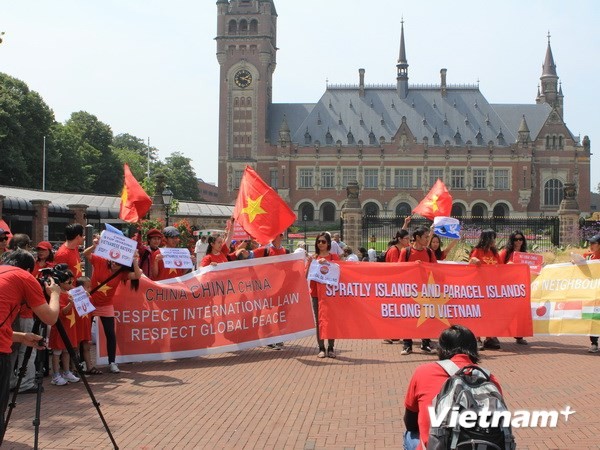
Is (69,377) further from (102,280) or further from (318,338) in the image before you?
(318,338)

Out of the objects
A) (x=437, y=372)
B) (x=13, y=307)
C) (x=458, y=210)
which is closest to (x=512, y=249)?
(x=437, y=372)

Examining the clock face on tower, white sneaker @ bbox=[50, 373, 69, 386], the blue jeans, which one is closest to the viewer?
the blue jeans

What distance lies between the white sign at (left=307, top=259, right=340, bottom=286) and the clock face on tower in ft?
229

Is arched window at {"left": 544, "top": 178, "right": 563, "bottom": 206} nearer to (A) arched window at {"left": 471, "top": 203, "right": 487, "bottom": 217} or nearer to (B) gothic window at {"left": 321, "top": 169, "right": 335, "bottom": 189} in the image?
(A) arched window at {"left": 471, "top": 203, "right": 487, "bottom": 217}

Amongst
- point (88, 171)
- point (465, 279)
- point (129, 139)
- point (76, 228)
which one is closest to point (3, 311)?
point (76, 228)

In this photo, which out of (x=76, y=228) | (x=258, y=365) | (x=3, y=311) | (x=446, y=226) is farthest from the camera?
(x=446, y=226)

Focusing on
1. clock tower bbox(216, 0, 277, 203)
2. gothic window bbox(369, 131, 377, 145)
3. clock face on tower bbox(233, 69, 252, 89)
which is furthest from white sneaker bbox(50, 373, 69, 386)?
clock face on tower bbox(233, 69, 252, 89)

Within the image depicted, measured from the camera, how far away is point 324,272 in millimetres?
10773

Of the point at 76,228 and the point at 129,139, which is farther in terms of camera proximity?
the point at 129,139

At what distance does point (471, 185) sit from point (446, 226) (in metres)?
69.0

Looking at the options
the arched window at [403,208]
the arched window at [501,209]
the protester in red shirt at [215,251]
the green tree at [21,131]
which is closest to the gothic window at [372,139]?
the arched window at [403,208]

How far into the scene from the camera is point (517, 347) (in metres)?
11.6

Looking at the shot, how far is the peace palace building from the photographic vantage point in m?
77.6

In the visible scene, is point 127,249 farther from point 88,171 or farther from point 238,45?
point 238,45
